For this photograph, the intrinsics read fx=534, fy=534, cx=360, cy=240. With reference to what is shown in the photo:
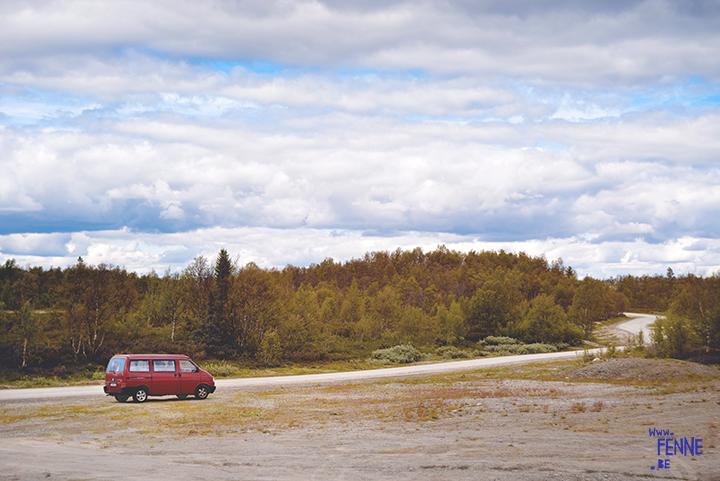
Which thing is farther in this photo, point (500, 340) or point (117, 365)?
point (500, 340)

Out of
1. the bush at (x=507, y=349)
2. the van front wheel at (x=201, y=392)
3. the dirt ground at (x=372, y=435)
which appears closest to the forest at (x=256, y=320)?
→ the bush at (x=507, y=349)

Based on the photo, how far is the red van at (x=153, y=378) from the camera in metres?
22.9

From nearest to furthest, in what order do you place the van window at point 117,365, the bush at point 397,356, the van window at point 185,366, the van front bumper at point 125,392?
the van front bumper at point 125,392, the van window at point 117,365, the van window at point 185,366, the bush at point 397,356

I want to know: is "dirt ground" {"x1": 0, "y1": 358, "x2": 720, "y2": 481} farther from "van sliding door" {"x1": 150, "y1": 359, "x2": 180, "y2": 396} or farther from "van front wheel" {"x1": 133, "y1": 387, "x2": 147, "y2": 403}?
"van front wheel" {"x1": 133, "y1": 387, "x2": 147, "y2": 403}

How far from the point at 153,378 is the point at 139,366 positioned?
2.78ft

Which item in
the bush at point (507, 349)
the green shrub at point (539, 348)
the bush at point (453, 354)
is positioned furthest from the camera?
the green shrub at point (539, 348)

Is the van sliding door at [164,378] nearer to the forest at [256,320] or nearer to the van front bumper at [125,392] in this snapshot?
the van front bumper at [125,392]

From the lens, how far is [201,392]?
985 inches

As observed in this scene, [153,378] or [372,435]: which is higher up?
[153,378]

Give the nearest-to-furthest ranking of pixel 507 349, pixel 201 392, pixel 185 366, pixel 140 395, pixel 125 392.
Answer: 1. pixel 125 392
2. pixel 140 395
3. pixel 185 366
4. pixel 201 392
5. pixel 507 349

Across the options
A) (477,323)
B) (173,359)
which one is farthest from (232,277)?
(477,323)

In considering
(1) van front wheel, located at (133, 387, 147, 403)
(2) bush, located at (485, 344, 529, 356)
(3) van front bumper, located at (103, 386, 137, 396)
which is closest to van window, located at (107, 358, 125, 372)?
(3) van front bumper, located at (103, 386, 137, 396)

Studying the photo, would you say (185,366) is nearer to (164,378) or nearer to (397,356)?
(164,378)

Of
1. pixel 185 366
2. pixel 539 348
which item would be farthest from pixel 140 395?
pixel 539 348
